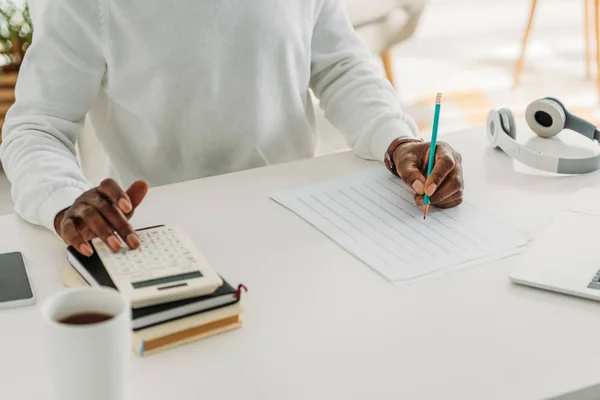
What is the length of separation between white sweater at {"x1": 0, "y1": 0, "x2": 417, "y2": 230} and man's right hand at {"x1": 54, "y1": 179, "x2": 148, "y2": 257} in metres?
0.07

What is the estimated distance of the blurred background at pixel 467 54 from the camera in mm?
2725

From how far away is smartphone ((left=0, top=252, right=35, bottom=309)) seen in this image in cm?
86

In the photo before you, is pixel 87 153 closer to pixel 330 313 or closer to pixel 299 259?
pixel 299 259

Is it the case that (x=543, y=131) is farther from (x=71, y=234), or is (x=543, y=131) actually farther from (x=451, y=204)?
(x=71, y=234)

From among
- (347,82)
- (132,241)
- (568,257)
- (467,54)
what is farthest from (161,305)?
(467,54)

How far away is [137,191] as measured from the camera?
0.97m

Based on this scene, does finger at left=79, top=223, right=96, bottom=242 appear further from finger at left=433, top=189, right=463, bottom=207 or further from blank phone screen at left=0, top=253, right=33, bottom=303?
finger at left=433, top=189, right=463, bottom=207

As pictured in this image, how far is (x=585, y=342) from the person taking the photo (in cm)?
81

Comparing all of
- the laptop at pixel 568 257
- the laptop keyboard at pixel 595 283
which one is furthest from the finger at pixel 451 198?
the laptop keyboard at pixel 595 283

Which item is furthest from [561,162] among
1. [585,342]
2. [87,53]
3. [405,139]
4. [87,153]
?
[87,153]

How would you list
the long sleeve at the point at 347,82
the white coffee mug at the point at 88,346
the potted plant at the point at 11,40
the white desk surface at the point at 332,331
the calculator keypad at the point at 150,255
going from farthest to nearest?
the potted plant at the point at 11,40, the long sleeve at the point at 347,82, the calculator keypad at the point at 150,255, the white desk surface at the point at 332,331, the white coffee mug at the point at 88,346

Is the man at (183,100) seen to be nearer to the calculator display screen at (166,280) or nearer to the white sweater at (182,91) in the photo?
the white sweater at (182,91)

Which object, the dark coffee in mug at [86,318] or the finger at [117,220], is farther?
the finger at [117,220]

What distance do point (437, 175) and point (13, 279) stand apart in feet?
1.78
